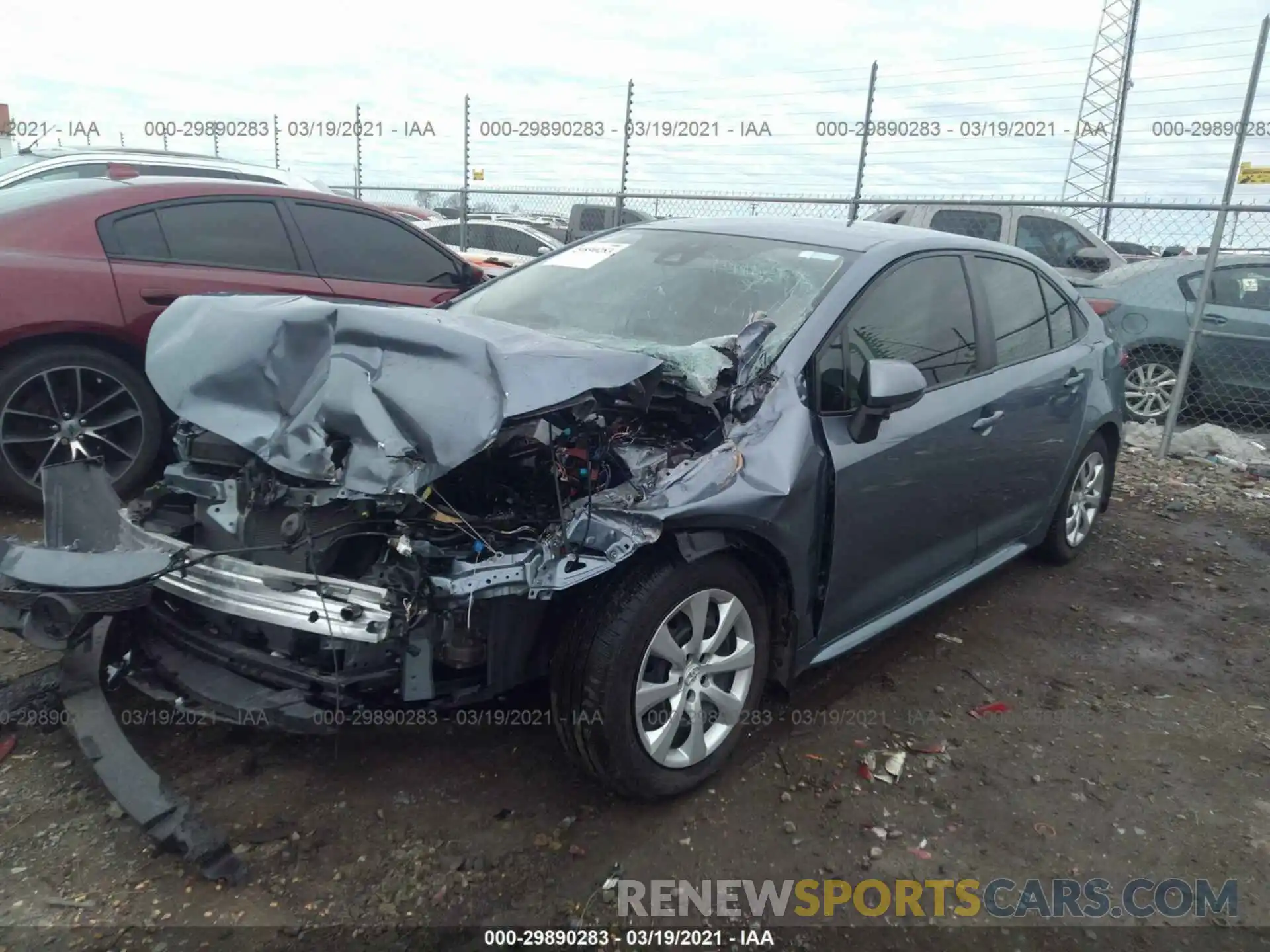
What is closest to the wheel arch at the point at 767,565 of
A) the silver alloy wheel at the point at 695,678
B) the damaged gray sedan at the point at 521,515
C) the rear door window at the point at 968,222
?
the damaged gray sedan at the point at 521,515

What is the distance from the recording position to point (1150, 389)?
25.8 feet

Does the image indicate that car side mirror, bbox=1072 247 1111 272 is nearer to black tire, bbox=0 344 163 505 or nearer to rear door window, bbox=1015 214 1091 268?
rear door window, bbox=1015 214 1091 268

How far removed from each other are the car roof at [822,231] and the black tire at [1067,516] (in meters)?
1.30

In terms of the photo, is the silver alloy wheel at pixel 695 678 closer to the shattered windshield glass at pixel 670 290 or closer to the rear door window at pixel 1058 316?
the shattered windshield glass at pixel 670 290

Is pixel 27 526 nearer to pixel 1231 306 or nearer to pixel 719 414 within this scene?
pixel 719 414

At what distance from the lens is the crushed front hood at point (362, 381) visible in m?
2.35

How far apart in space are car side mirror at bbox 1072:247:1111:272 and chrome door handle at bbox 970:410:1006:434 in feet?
19.5

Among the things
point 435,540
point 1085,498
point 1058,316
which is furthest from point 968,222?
point 435,540

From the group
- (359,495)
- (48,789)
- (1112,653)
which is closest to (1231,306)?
(1112,653)

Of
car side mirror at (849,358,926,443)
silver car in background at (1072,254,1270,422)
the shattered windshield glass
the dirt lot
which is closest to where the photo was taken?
the dirt lot

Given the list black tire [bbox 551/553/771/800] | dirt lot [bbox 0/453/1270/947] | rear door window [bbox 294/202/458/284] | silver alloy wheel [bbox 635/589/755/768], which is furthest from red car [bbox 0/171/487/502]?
silver alloy wheel [bbox 635/589/755/768]

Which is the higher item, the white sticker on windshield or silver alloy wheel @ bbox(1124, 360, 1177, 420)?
the white sticker on windshield

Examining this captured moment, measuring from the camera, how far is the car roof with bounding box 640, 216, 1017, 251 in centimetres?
A: 346

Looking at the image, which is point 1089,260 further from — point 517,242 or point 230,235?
point 517,242
